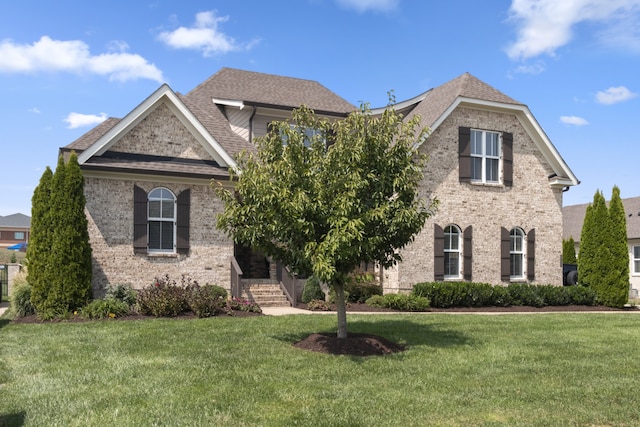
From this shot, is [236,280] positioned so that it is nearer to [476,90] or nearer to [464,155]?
[464,155]

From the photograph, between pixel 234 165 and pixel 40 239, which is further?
pixel 234 165

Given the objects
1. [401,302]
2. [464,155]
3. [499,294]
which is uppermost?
[464,155]

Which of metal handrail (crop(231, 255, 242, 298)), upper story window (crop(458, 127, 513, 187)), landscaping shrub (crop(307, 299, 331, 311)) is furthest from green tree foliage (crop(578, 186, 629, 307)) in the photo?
metal handrail (crop(231, 255, 242, 298))

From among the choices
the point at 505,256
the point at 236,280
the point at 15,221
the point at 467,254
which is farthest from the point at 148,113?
the point at 15,221

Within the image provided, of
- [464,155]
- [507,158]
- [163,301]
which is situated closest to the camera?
[163,301]

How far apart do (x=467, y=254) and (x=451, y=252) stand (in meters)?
0.56

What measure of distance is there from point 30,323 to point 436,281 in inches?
493

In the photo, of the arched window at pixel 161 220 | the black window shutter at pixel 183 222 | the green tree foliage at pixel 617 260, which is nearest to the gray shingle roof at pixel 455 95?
the green tree foliage at pixel 617 260

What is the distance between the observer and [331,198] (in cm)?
995

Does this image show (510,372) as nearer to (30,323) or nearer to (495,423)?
(495,423)

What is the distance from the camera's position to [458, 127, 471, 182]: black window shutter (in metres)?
20.7

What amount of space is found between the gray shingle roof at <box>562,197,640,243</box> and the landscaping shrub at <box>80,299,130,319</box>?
80.4ft

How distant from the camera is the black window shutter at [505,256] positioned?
21016mm

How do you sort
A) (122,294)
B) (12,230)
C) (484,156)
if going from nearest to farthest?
(122,294), (484,156), (12,230)
